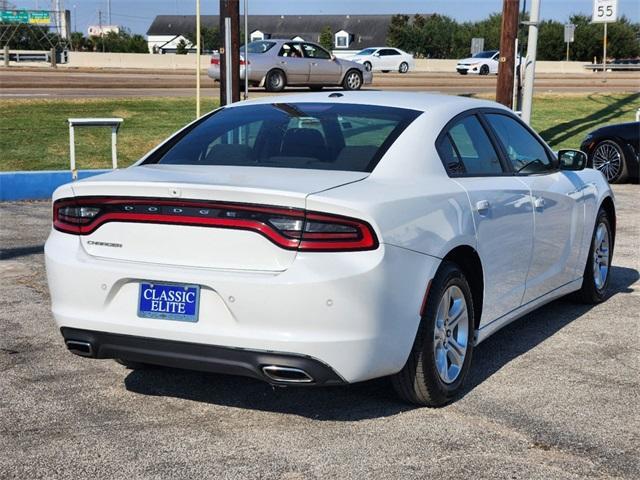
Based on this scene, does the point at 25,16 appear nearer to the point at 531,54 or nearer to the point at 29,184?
the point at 531,54

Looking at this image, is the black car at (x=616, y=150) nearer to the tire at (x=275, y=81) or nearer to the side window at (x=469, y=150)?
the side window at (x=469, y=150)

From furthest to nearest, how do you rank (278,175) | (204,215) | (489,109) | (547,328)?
1. (547,328)
2. (489,109)
3. (278,175)
4. (204,215)

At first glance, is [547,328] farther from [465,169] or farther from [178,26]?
[178,26]

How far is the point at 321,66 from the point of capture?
28219mm

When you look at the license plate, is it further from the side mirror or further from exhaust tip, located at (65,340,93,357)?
the side mirror

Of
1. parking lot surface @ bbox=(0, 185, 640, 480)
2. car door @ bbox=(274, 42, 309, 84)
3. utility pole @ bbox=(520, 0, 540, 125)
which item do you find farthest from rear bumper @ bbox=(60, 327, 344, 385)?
car door @ bbox=(274, 42, 309, 84)

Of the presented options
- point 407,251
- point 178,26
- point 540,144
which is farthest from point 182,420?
point 178,26

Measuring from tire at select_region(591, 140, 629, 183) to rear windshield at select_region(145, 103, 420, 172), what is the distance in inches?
429

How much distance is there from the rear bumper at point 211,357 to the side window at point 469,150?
4.95 feet

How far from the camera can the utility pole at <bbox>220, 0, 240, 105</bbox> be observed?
565 inches

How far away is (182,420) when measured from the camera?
4781 millimetres

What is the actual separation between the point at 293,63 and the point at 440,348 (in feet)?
76.1

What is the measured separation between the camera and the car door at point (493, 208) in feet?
17.4

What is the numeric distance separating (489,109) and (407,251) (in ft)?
6.51
